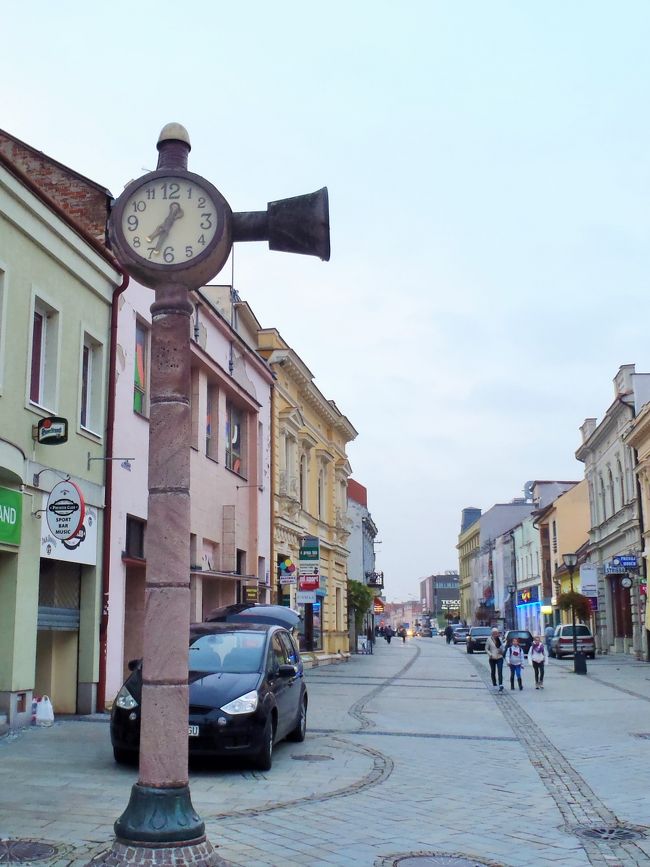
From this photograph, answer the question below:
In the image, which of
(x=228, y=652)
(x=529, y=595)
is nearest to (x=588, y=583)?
(x=228, y=652)

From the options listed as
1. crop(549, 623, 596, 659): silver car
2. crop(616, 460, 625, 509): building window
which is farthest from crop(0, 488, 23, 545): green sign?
crop(616, 460, 625, 509): building window

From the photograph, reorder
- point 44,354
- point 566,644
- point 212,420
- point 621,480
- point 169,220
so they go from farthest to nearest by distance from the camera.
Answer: point 621,480 → point 566,644 → point 212,420 → point 44,354 → point 169,220

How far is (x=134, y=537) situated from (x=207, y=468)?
588 cm

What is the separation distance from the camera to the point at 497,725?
16.0 meters

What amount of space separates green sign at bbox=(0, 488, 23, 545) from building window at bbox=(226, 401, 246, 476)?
12.7m

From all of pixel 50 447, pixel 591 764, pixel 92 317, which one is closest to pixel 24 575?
pixel 50 447

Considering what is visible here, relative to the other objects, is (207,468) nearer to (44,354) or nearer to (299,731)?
(44,354)

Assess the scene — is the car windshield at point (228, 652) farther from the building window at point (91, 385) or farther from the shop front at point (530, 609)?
the shop front at point (530, 609)

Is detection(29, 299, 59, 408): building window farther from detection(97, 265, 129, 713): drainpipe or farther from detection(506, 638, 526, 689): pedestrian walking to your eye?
detection(506, 638, 526, 689): pedestrian walking

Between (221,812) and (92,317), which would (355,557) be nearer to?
(92,317)

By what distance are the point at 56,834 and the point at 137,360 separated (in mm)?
12119

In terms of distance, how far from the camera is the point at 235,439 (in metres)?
26.8

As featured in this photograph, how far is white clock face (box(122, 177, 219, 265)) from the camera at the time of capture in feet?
19.2

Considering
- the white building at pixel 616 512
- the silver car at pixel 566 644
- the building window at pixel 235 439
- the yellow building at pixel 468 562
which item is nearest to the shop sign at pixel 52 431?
the building window at pixel 235 439
